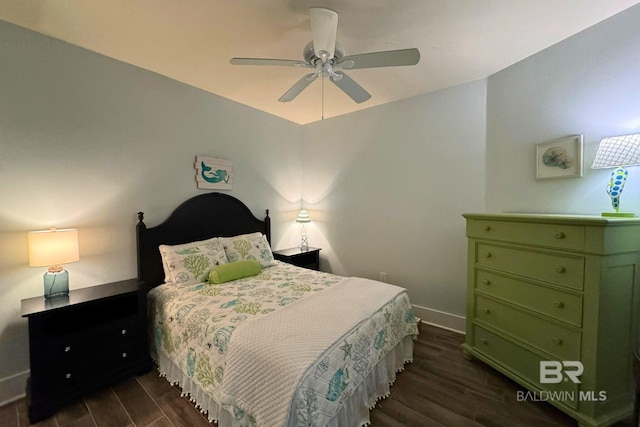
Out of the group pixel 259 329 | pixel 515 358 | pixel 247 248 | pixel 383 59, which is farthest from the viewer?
pixel 247 248

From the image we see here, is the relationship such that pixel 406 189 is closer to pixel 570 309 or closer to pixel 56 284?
pixel 570 309

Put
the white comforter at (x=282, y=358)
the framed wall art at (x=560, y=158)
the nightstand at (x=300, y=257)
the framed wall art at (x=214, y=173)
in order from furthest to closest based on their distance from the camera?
the nightstand at (x=300, y=257) < the framed wall art at (x=214, y=173) < the framed wall art at (x=560, y=158) < the white comforter at (x=282, y=358)

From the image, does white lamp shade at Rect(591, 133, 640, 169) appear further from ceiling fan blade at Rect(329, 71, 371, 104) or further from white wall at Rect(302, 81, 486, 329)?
ceiling fan blade at Rect(329, 71, 371, 104)

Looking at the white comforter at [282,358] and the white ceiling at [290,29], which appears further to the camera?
the white ceiling at [290,29]

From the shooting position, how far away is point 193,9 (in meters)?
1.65

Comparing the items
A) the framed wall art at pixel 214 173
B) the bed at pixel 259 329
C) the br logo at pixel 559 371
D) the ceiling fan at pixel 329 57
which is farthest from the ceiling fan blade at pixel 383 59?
the br logo at pixel 559 371

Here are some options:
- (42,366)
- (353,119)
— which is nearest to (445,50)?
(353,119)

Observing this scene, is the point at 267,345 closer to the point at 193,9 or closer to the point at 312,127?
the point at 193,9

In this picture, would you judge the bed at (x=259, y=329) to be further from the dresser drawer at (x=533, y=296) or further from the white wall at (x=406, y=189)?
the white wall at (x=406, y=189)

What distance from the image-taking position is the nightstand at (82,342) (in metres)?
1.64

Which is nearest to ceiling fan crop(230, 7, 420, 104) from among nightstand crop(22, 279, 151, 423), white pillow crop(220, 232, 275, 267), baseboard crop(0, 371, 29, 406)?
white pillow crop(220, 232, 275, 267)

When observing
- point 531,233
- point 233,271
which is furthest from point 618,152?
point 233,271

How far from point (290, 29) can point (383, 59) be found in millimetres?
725

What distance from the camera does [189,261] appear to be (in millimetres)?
2408
